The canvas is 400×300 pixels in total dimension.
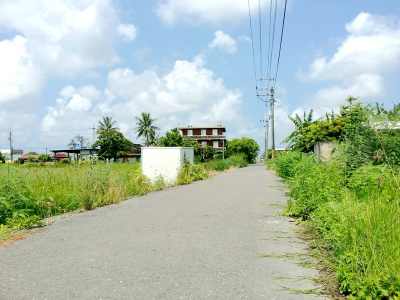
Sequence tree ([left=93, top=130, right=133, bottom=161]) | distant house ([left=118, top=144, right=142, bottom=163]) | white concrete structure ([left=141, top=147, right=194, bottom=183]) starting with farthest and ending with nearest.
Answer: distant house ([left=118, top=144, right=142, bottom=163]) → tree ([left=93, top=130, right=133, bottom=161]) → white concrete structure ([left=141, top=147, right=194, bottom=183])

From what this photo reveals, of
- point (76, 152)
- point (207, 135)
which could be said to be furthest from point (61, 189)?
point (207, 135)

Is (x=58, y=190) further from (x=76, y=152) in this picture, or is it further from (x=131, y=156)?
(x=131, y=156)

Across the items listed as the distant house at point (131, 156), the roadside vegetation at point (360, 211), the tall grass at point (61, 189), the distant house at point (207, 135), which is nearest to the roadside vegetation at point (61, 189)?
the tall grass at point (61, 189)

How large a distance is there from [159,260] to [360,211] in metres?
2.61

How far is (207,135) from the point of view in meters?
98.8

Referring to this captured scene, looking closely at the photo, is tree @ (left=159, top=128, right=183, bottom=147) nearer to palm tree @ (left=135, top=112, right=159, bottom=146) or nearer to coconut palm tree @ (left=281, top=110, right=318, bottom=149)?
palm tree @ (left=135, top=112, right=159, bottom=146)

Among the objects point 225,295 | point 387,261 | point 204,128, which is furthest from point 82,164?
point 204,128

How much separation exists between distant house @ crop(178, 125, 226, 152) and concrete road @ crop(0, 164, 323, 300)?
286 feet

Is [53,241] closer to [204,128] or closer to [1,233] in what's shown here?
[1,233]

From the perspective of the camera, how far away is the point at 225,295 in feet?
12.0

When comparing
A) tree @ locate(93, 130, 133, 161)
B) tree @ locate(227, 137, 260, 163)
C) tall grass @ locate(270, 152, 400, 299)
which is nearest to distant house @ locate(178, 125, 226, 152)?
tree @ locate(227, 137, 260, 163)

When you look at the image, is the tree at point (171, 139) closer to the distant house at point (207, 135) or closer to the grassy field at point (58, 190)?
the distant house at point (207, 135)

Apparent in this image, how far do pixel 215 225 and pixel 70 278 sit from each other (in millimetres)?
3427

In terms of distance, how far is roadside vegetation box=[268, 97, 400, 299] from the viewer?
3.39 metres
